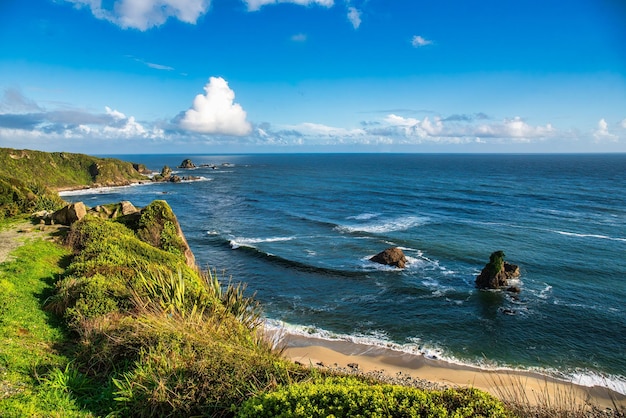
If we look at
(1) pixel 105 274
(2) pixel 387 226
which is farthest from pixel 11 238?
(2) pixel 387 226

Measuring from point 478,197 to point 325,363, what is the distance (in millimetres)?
62790

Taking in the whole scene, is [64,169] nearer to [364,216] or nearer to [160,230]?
[364,216]

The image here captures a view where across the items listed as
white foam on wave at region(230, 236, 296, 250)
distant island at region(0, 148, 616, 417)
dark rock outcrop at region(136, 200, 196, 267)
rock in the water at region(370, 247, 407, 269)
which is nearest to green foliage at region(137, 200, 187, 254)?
dark rock outcrop at region(136, 200, 196, 267)

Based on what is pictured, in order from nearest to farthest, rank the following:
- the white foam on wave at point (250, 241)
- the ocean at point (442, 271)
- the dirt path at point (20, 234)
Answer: the dirt path at point (20, 234)
the ocean at point (442, 271)
the white foam on wave at point (250, 241)

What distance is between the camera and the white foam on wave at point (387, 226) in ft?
159

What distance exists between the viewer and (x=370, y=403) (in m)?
6.98

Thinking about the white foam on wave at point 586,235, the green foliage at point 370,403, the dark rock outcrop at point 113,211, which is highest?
A: the dark rock outcrop at point 113,211

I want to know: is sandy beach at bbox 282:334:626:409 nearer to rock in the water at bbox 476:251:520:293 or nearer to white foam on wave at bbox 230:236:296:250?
rock in the water at bbox 476:251:520:293

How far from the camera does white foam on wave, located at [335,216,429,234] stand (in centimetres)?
4831

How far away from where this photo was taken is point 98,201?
7112 cm

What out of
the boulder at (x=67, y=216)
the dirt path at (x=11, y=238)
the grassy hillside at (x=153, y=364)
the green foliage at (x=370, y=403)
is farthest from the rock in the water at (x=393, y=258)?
the dirt path at (x=11, y=238)

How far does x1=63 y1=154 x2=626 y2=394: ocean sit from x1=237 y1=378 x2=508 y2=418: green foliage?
50.5ft

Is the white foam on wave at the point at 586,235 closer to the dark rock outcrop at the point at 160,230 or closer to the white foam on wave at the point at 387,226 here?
the white foam on wave at the point at 387,226

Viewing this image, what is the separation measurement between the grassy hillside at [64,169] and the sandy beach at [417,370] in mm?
83586
